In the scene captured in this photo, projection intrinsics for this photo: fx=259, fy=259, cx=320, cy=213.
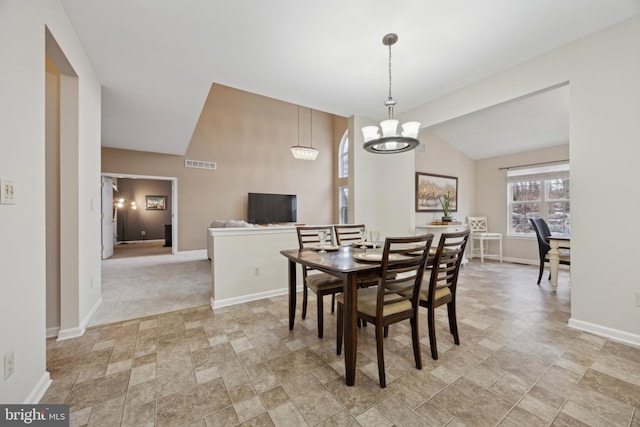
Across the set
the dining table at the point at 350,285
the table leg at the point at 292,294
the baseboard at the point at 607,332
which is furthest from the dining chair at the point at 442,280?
the baseboard at the point at 607,332

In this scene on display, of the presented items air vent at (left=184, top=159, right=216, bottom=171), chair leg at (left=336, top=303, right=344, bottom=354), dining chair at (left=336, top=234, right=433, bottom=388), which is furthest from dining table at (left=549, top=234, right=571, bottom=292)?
air vent at (left=184, top=159, right=216, bottom=171)

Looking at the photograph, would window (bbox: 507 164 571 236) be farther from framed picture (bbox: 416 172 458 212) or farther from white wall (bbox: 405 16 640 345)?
white wall (bbox: 405 16 640 345)

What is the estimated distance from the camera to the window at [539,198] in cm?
498

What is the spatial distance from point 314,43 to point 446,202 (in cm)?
425

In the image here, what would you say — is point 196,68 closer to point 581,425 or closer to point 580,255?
point 581,425

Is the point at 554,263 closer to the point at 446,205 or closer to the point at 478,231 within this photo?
the point at 446,205

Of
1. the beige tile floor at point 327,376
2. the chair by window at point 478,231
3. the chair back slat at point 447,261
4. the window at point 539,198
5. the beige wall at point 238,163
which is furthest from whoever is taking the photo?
the beige wall at point 238,163

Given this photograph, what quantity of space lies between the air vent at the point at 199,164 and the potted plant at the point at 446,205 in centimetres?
561

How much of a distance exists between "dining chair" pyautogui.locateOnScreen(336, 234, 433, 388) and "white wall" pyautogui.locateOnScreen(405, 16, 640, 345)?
6.14 ft

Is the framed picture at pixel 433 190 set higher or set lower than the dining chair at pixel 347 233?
higher

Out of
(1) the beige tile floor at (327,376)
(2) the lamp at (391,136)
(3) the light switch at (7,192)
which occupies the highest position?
(2) the lamp at (391,136)

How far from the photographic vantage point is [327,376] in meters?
1.70

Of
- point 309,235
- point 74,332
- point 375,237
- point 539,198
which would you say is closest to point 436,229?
point 539,198

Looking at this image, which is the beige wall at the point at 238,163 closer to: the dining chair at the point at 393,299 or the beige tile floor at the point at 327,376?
the beige tile floor at the point at 327,376
